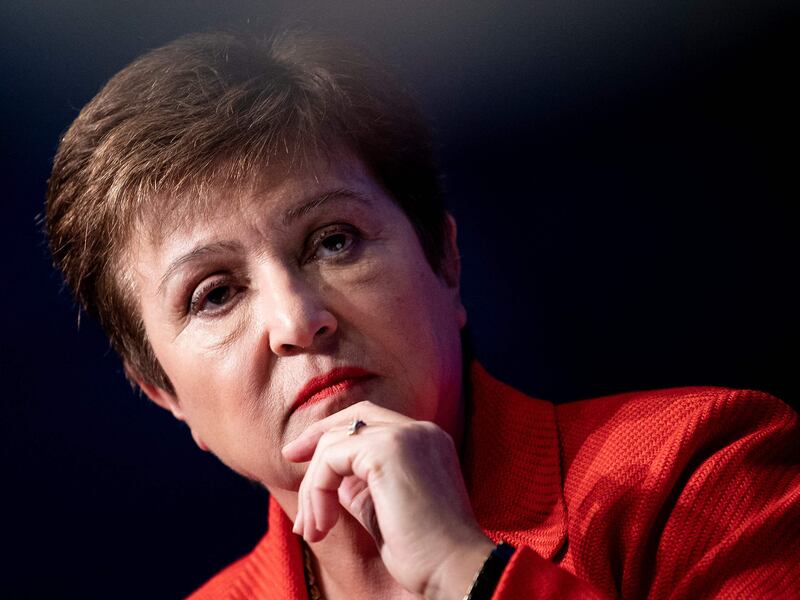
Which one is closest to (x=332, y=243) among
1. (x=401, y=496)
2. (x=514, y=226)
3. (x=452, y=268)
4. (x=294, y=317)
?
(x=294, y=317)

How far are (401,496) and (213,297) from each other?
497 millimetres

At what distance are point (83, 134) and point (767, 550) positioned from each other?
123cm

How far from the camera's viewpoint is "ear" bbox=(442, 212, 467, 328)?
173 cm

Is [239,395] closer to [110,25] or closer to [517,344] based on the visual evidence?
[517,344]

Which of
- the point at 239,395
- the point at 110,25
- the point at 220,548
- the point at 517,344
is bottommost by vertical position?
the point at 220,548

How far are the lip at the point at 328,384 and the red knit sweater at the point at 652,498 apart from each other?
31 cm

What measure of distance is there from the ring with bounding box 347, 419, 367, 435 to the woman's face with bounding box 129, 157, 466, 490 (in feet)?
0.31

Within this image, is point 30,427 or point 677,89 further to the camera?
point 30,427

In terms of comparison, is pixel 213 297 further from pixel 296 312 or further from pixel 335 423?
pixel 335 423

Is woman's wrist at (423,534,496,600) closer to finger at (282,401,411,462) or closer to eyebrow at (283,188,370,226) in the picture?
finger at (282,401,411,462)

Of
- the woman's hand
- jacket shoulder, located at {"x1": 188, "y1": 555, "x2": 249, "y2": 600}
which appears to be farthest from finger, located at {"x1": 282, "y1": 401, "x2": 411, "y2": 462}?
jacket shoulder, located at {"x1": 188, "y1": 555, "x2": 249, "y2": 600}

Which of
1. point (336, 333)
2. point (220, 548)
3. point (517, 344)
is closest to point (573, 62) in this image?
point (517, 344)

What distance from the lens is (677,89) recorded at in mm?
2053

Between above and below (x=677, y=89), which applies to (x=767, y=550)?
below
